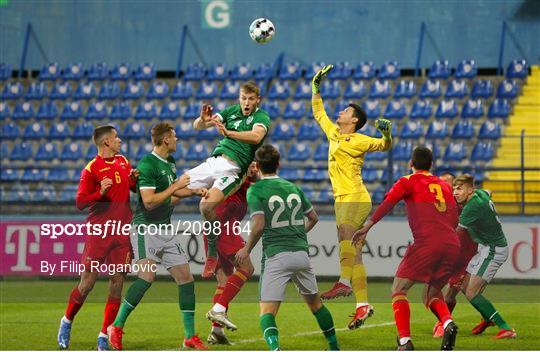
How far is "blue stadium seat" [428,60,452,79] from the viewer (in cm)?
2373

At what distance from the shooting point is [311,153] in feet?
75.1

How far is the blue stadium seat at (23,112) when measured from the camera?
982 inches

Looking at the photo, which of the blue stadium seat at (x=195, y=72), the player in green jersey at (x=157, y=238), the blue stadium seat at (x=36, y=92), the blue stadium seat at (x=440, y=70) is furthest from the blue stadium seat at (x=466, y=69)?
the player in green jersey at (x=157, y=238)

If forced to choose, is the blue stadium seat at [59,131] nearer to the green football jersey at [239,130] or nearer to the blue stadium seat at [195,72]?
the blue stadium seat at [195,72]

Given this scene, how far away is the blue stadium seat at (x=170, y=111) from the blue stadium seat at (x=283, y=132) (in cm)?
248

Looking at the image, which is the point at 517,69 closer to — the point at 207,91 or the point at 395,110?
the point at 395,110

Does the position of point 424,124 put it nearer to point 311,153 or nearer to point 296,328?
point 311,153

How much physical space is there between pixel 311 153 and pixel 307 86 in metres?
1.98

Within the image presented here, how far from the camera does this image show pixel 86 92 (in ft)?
83.0

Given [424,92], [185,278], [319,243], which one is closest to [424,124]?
[424,92]

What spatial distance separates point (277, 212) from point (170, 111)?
15682 millimetres

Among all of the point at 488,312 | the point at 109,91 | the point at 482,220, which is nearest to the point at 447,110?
the point at 109,91

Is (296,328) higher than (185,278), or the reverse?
(185,278)

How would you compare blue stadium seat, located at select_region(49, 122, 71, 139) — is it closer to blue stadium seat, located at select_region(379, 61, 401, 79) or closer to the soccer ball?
blue stadium seat, located at select_region(379, 61, 401, 79)
